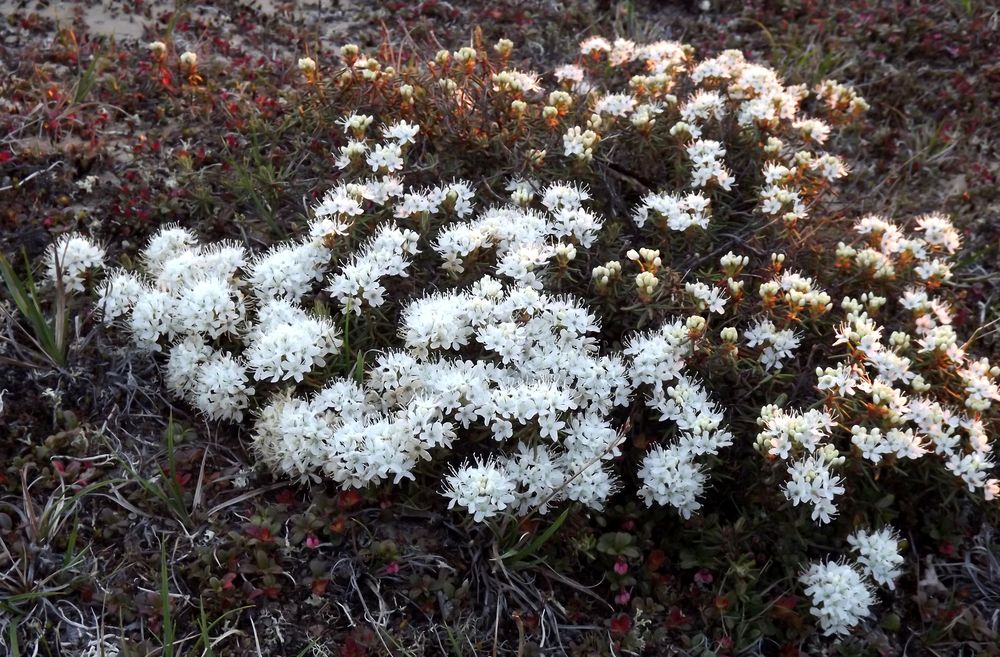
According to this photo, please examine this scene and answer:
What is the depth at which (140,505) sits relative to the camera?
290 centimetres

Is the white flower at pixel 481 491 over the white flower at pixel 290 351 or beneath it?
beneath

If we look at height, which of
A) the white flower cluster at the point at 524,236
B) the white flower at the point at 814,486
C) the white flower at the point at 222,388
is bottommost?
the white flower at the point at 222,388

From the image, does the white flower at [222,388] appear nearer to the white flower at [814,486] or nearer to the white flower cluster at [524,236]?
the white flower cluster at [524,236]

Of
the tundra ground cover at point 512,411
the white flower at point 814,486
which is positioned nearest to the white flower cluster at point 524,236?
the tundra ground cover at point 512,411

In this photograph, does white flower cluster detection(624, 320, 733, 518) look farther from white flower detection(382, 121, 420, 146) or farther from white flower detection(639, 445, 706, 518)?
white flower detection(382, 121, 420, 146)

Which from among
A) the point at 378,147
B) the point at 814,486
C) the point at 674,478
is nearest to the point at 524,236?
the point at 378,147

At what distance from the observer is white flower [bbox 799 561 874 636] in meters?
2.76

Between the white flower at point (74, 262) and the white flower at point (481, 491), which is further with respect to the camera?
the white flower at point (74, 262)

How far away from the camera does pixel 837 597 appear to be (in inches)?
109

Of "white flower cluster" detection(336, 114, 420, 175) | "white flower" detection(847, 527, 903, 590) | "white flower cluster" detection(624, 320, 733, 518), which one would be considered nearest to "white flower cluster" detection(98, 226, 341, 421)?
"white flower cluster" detection(336, 114, 420, 175)

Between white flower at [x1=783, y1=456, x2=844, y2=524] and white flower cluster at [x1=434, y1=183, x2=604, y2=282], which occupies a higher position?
white flower cluster at [x1=434, y1=183, x2=604, y2=282]

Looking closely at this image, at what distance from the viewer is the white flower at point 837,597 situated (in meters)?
2.76

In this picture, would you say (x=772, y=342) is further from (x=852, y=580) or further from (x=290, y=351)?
(x=290, y=351)

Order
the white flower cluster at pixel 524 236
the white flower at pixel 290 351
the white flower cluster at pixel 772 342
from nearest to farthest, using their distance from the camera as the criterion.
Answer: the white flower at pixel 290 351
the white flower cluster at pixel 772 342
the white flower cluster at pixel 524 236
